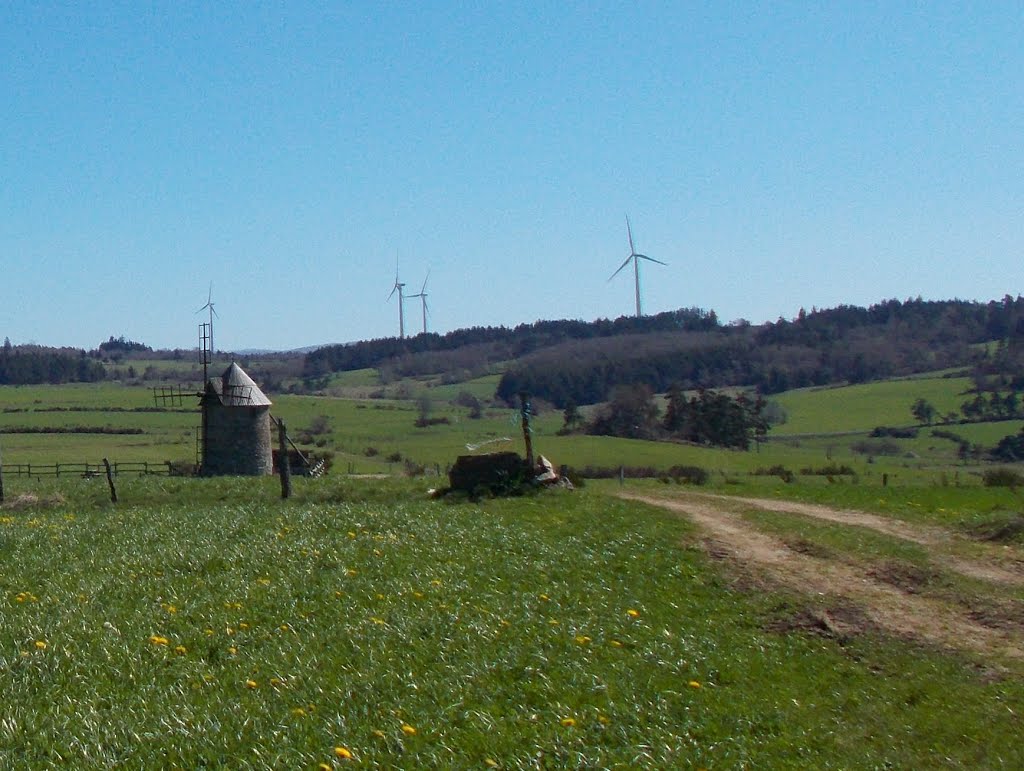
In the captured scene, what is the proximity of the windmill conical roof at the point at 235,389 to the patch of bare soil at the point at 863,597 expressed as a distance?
35.2 metres

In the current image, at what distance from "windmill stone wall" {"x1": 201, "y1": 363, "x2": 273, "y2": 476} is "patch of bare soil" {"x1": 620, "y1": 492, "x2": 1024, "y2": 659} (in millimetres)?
35074

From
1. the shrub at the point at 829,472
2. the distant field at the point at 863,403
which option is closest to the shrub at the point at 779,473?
the shrub at the point at 829,472

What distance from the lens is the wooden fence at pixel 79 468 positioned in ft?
189

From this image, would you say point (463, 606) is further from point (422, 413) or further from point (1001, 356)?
point (1001, 356)

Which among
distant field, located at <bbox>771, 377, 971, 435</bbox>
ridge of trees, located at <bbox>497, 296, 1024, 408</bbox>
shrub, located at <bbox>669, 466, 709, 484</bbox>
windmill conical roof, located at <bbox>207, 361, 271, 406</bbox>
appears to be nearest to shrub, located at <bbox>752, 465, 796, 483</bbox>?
shrub, located at <bbox>669, 466, 709, 484</bbox>

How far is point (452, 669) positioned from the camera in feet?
32.9

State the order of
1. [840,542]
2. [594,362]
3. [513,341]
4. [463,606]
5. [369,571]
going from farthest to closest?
[513,341] → [594,362] → [840,542] → [369,571] → [463,606]

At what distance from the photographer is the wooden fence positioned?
57.7 meters

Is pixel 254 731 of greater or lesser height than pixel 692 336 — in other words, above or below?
below

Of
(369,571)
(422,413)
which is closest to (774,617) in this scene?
(369,571)

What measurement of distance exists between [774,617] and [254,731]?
23.7 feet

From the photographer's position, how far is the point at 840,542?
1964 centimetres

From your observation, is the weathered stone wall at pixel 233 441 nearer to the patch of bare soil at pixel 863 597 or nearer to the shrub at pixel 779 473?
the shrub at pixel 779 473

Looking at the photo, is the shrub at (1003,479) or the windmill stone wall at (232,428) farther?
the windmill stone wall at (232,428)
